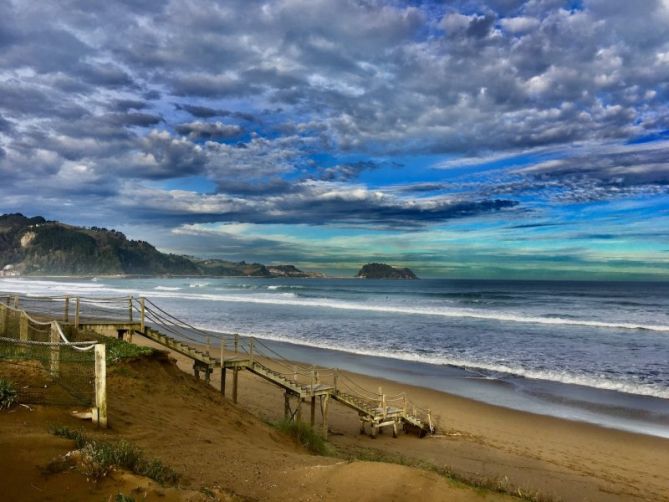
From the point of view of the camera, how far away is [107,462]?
5.79 m

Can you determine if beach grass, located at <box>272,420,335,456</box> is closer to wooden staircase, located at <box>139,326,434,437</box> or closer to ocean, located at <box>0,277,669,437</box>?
wooden staircase, located at <box>139,326,434,437</box>

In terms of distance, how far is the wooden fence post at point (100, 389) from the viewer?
7.95 m

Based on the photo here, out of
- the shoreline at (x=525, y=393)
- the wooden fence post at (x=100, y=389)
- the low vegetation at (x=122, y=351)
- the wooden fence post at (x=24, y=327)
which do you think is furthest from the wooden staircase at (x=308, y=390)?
the wooden fence post at (x=100, y=389)

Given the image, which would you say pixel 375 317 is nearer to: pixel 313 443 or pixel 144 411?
pixel 313 443

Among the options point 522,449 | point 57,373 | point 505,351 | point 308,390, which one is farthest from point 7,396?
point 505,351

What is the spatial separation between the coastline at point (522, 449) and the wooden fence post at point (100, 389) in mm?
7613

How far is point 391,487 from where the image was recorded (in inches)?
276

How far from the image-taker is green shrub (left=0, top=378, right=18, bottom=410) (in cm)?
754

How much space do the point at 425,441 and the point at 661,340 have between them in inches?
1217

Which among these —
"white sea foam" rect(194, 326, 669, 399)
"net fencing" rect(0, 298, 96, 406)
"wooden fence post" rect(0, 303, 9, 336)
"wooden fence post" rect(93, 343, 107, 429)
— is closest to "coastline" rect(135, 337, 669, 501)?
"white sea foam" rect(194, 326, 669, 399)

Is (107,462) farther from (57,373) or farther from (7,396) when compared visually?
(57,373)

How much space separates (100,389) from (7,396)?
139 centimetres

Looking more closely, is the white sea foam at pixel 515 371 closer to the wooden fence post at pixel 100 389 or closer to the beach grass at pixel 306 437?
the beach grass at pixel 306 437

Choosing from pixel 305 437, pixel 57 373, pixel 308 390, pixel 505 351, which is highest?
pixel 57 373
